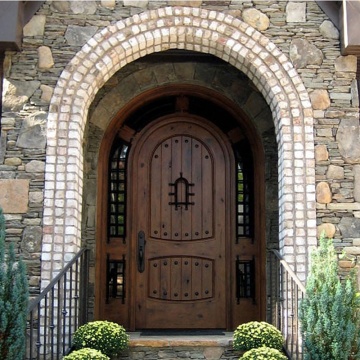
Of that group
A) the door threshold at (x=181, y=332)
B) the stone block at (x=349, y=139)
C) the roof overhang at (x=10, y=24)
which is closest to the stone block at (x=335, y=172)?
the stone block at (x=349, y=139)

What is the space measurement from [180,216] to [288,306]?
1.78 m

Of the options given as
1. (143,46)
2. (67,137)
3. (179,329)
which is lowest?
(179,329)

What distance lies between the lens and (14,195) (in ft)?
22.1

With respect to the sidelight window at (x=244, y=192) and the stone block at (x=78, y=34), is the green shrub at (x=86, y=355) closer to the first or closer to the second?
the sidelight window at (x=244, y=192)

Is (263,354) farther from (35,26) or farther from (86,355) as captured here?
(35,26)

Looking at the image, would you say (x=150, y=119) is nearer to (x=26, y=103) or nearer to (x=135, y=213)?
(x=135, y=213)

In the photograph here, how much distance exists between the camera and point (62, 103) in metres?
6.92

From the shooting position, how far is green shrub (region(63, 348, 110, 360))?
583cm

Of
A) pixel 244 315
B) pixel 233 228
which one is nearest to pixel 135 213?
pixel 233 228

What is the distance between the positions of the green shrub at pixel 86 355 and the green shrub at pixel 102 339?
26 centimetres

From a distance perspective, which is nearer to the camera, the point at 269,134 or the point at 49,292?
the point at 49,292

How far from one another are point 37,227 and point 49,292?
0.59 m

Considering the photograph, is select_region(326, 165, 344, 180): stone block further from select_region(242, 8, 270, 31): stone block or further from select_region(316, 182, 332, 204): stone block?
select_region(242, 8, 270, 31): stone block

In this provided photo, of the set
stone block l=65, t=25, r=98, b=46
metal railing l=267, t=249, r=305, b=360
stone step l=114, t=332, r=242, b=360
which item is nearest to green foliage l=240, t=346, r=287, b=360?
metal railing l=267, t=249, r=305, b=360
